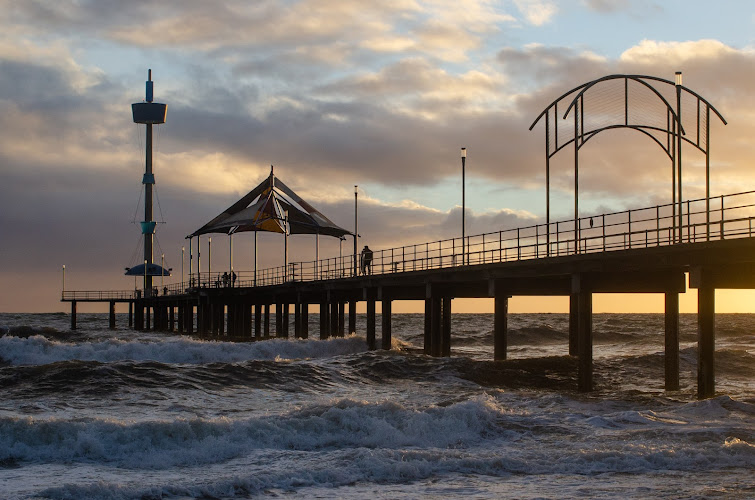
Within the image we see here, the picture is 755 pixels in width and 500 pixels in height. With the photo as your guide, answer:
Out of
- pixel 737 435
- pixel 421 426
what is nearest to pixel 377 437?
pixel 421 426

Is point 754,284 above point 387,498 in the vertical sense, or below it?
above

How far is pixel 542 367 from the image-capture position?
34906 millimetres

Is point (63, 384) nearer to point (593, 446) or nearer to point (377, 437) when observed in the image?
point (377, 437)

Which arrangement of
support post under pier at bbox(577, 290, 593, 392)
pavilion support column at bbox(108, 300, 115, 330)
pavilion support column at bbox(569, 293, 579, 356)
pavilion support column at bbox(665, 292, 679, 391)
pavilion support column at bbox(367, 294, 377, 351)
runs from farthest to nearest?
1. pavilion support column at bbox(108, 300, 115, 330)
2. pavilion support column at bbox(367, 294, 377, 351)
3. pavilion support column at bbox(569, 293, 579, 356)
4. pavilion support column at bbox(665, 292, 679, 391)
5. support post under pier at bbox(577, 290, 593, 392)

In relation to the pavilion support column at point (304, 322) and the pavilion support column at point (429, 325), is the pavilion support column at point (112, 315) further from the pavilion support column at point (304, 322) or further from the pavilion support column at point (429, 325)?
the pavilion support column at point (429, 325)

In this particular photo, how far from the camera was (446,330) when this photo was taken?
39438mm

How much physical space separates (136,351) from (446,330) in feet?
49.4

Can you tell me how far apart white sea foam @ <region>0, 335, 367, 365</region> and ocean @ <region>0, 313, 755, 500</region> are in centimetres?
1107

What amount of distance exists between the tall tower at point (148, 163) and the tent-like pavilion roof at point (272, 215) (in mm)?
43763

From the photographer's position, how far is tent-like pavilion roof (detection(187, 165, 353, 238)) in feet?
189

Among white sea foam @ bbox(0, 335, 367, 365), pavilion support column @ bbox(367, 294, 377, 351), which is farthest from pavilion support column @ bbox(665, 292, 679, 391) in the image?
white sea foam @ bbox(0, 335, 367, 365)

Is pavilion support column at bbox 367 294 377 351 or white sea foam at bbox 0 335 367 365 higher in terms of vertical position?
pavilion support column at bbox 367 294 377 351

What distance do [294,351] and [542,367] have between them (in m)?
16.0

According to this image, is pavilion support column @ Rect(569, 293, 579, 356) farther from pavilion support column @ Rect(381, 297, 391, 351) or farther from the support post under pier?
the support post under pier
